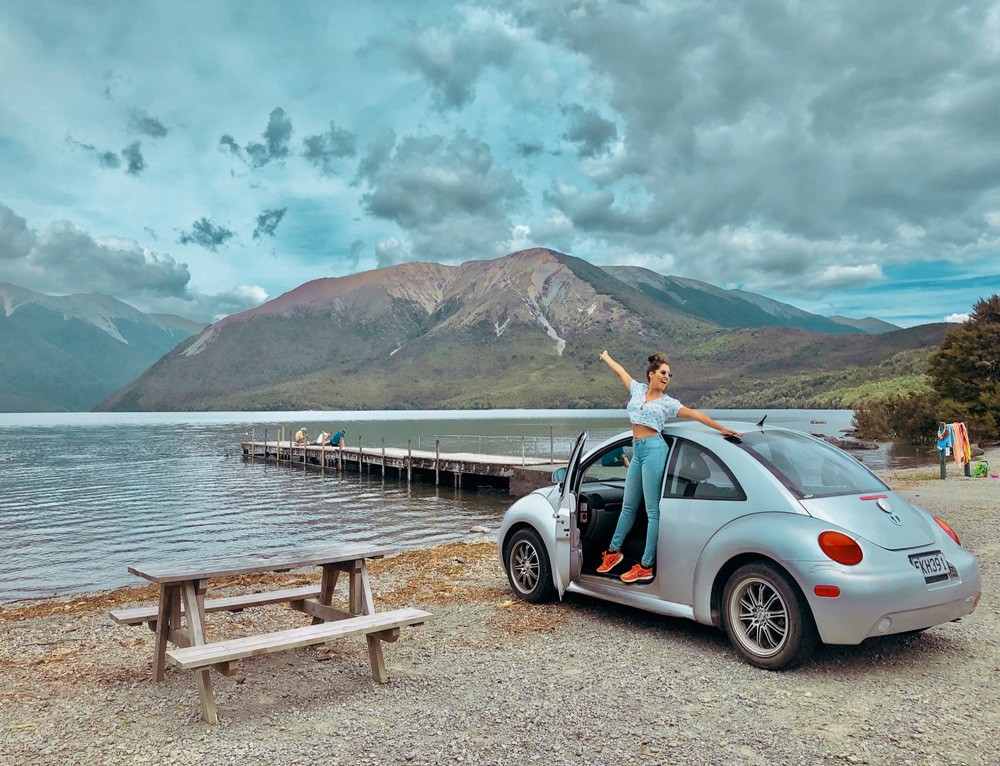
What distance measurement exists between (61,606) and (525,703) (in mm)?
8589

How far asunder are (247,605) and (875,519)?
214 inches

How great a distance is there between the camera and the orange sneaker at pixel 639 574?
6.68 metres

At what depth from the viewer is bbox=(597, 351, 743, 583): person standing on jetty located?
670 centimetres

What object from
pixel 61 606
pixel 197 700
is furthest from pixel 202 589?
pixel 61 606

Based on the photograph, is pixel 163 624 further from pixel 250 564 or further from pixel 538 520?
pixel 538 520

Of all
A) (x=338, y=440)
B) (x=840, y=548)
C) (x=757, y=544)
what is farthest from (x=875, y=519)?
(x=338, y=440)

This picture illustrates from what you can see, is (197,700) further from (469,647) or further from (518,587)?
(518,587)

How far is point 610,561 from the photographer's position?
7.13m

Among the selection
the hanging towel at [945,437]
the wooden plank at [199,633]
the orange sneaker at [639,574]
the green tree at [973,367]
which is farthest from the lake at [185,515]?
the wooden plank at [199,633]

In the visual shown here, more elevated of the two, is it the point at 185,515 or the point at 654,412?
the point at 654,412

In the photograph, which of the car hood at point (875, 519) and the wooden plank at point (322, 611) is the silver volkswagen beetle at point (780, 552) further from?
the wooden plank at point (322, 611)

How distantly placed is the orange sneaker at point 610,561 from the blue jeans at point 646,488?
0.19 feet

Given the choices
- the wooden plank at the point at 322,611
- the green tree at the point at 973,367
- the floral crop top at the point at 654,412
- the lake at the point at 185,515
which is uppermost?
the green tree at the point at 973,367

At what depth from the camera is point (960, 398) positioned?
48969 mm
